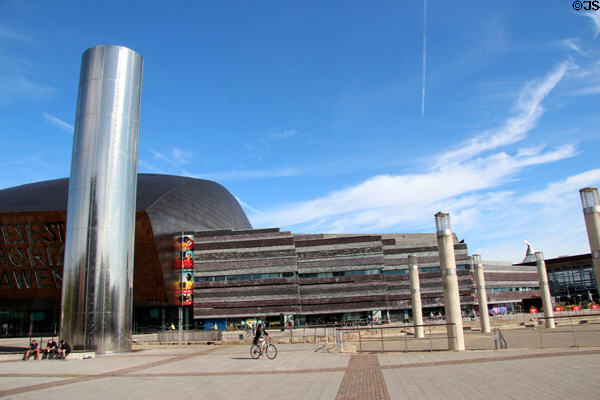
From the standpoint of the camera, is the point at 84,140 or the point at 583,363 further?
the point at 84,140

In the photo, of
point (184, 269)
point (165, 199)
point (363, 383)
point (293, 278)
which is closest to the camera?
point (363, 383)

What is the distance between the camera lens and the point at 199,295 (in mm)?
72438

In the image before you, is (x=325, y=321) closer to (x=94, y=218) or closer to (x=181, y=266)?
→ (x=181, y=266)

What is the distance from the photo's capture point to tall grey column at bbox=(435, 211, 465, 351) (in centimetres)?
2104

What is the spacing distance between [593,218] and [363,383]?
20453 millimetres

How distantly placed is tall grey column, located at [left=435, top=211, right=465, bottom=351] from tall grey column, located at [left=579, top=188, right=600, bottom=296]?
9.27m

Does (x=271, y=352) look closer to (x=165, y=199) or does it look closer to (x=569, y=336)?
(x=569, y=336)

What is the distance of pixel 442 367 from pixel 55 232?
5371 centimetres

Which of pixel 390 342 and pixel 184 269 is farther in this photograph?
pixel 184 269

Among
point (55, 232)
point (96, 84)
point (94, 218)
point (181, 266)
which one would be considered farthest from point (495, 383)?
point (181, 266)

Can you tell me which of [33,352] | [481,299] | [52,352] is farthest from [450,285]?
[33,352]

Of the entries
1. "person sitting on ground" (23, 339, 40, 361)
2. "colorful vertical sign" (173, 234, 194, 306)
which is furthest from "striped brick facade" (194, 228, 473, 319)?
"person sitting on ground" (23, 339, 40, 361)

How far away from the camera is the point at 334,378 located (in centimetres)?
1364

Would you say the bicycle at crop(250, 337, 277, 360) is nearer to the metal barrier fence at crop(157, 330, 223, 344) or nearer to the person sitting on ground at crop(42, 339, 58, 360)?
the person sitting on ground at crop(42, 339, 58, 360)
